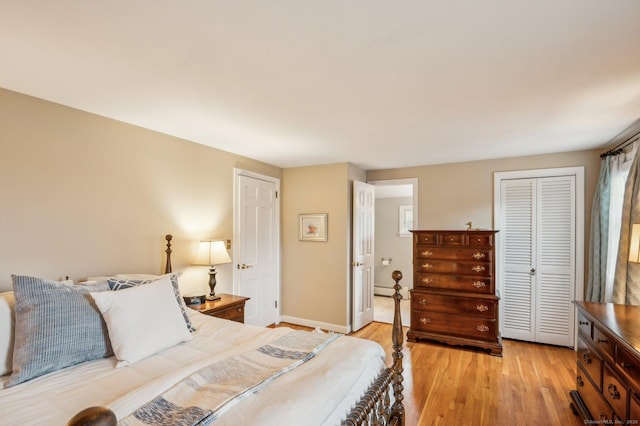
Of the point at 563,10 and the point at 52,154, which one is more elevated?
the point at 563,10

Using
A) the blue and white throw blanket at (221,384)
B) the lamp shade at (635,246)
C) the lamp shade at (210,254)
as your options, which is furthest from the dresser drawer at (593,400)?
the lamp shade at (210,254)

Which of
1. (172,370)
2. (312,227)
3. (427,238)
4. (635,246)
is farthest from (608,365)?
(312,227)

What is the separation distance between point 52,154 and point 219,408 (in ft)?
7.40

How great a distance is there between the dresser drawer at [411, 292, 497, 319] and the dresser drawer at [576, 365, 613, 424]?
1.17 meters

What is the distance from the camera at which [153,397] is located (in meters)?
1.28

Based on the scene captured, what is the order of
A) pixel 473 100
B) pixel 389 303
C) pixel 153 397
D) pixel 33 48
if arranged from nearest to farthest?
pixel 153 397, pixel 33 48, pixel 473 100, pixel 389 303

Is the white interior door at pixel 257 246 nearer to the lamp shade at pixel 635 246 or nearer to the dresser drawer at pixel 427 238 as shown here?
the dresser drawer at pixel 427 238

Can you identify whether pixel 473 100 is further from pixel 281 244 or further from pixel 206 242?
pixel 281 244

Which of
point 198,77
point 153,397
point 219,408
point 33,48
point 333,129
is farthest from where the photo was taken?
point 333,129

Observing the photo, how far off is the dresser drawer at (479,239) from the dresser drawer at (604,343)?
161 centimetres

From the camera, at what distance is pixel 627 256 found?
2768 millimetres

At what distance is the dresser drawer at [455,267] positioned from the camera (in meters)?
3.75

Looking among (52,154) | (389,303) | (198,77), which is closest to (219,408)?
(198,77)

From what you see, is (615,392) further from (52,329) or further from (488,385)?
(52,329)
